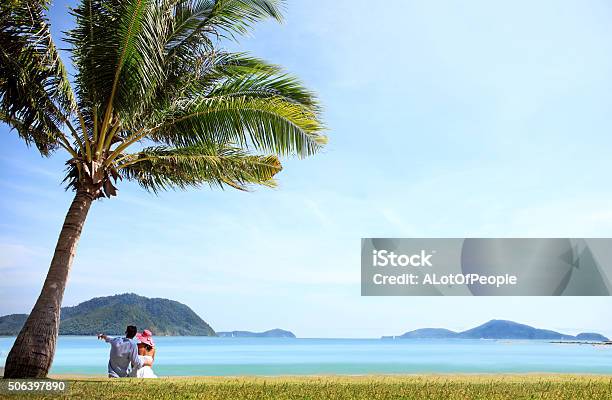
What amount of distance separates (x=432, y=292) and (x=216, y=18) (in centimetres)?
1283

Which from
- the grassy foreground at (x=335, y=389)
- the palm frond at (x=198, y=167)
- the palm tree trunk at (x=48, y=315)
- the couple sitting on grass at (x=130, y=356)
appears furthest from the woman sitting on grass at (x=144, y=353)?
the palm frond at (x=198, y=167)

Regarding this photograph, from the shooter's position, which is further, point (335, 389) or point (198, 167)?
point (198, 167)

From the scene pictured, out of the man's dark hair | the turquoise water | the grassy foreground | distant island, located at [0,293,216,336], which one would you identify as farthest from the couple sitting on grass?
distant island, located at [0,293,216,336]

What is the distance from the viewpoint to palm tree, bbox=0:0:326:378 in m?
10.8

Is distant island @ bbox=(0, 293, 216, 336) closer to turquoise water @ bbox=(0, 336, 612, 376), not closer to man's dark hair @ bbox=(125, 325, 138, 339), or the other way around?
turquoise water @ bbox=(0, 336, 612, 376)

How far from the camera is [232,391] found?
27.3 ft

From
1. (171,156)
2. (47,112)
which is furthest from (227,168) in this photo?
(47,112)

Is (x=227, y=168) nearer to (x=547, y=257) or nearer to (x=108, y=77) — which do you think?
(x=108, y=77)

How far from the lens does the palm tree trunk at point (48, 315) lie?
10.1 meters

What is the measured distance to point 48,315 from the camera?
10.4 meters

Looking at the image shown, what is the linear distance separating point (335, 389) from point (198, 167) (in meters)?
5.59

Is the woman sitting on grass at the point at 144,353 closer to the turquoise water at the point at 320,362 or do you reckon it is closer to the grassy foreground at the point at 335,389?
the grassy foreground at the point at 335,389

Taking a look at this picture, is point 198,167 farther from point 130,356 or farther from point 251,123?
point 130,356

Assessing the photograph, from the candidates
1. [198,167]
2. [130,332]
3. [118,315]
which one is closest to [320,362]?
[198,167]
